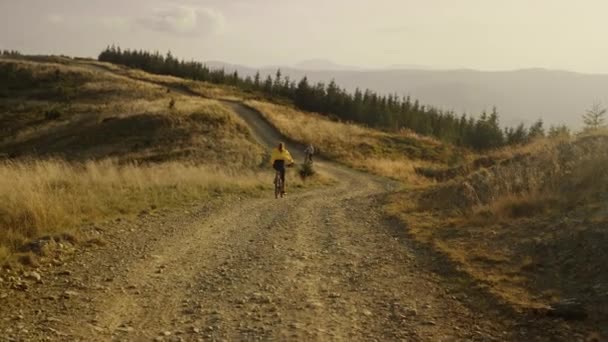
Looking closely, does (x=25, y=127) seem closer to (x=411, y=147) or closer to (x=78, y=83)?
(x=78, y=83)

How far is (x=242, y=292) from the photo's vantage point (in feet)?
23.2

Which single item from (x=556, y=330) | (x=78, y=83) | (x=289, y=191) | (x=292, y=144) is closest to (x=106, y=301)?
(x=556, y=330)

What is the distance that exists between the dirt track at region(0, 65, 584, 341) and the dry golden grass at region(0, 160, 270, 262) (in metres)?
0.95

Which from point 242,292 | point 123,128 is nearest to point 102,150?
point 123,128

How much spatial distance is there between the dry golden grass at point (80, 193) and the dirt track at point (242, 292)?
95cm

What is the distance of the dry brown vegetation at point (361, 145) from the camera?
137 feet

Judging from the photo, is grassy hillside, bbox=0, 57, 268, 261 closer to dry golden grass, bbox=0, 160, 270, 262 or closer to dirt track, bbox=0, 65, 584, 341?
dry golden grass, bbox=0, 160, 270, 262

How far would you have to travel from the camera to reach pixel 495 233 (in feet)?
33.6

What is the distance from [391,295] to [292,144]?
39.1m

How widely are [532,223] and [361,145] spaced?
3790cm

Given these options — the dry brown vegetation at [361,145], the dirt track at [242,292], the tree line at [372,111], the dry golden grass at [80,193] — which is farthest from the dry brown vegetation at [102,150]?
the tree line at [372,111]

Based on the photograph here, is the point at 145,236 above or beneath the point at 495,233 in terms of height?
beneath

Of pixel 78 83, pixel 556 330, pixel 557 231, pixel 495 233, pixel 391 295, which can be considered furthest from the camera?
pixel 78 83

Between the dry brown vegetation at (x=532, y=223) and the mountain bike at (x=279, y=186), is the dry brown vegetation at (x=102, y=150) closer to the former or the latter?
the mountain bike at (x=279, y=186)
